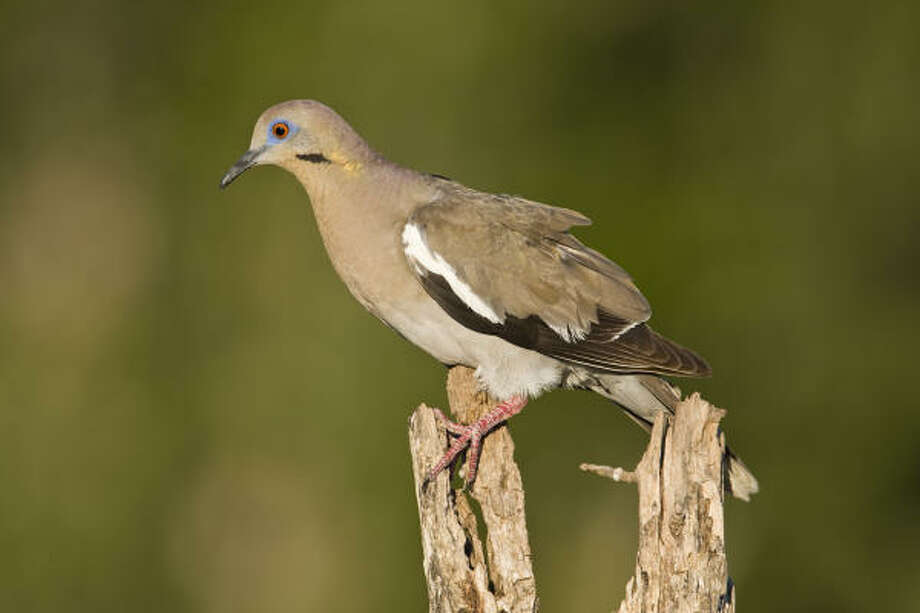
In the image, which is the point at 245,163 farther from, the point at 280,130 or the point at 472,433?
the point at 472,433

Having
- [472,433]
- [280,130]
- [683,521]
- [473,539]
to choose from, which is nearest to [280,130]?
[280,130]

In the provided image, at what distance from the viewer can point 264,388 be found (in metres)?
7.65

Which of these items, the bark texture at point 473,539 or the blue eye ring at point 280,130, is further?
the blue eye ring at point 280,130

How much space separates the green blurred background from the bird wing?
2.50 metres

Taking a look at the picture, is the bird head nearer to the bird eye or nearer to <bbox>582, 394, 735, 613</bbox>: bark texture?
the bird eye

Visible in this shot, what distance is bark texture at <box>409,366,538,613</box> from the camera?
12.8ft

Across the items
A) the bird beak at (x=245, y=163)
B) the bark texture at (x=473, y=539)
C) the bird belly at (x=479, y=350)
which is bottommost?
the bark texture at (x=473, y=539)

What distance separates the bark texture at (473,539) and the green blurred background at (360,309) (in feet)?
9.58

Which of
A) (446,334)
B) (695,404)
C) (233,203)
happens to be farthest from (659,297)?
(695,404)

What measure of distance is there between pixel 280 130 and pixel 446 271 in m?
0.90

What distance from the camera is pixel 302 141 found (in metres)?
4.71

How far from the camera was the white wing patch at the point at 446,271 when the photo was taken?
4.50 metres

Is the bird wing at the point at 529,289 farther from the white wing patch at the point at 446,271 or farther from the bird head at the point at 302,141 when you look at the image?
the bird head at the point at 302,141

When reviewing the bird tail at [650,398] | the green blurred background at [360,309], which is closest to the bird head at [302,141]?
the bird tail at [650,398]
